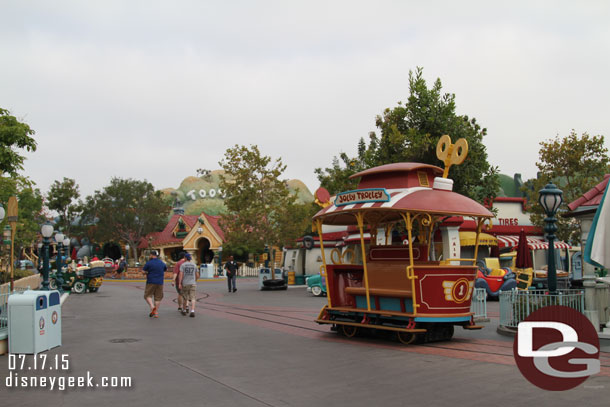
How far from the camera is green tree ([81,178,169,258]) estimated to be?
63406mm

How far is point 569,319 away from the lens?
10.8m

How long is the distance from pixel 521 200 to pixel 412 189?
1143 inches

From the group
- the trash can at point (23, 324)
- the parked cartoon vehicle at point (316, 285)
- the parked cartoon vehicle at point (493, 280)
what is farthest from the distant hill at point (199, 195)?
the trash can at point (23, 324)

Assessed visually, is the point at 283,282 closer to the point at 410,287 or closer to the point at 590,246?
the point at 410,287

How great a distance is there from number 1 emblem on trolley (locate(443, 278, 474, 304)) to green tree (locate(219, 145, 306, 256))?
24.5 m

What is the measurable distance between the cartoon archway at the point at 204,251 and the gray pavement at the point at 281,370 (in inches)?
1988

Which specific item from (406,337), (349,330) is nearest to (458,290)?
(406,337)

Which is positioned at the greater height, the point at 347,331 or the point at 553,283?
the point at 553,283

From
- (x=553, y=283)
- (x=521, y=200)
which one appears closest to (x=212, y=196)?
(x=521, y=200)

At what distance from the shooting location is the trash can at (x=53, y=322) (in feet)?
32.7

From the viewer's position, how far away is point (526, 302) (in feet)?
37.7

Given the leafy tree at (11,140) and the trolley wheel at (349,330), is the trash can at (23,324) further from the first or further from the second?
the leafy tree at (11,140)

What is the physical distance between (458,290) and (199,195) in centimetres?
9829

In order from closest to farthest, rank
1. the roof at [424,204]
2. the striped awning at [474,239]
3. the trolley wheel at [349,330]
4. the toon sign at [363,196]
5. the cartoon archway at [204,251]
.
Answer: the roof at [424,204], the toon sign at [363,196], the trolley wheel at [349,330], the striped awning at [474,239], the cartoon archway at [204,251]
